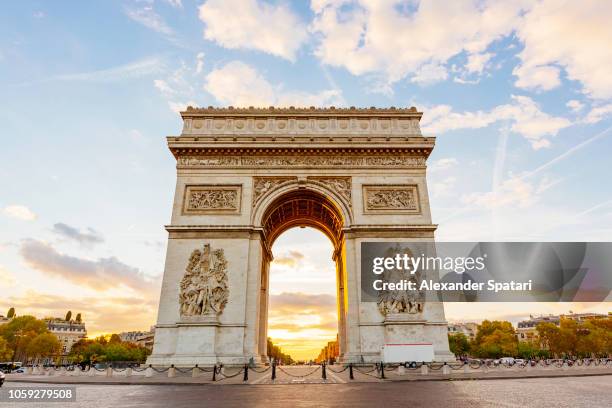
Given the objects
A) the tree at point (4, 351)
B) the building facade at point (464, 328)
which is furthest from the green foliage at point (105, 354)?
the building facade at point (464, 328)

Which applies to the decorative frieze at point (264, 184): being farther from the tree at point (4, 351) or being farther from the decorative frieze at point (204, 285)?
the tree at point (4, 351)

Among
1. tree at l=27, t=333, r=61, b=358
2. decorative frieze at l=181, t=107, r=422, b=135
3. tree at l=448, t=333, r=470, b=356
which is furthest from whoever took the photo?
tree at l=448, t=333, r=470, b=356

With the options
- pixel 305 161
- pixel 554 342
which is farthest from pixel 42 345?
pixel 554 342

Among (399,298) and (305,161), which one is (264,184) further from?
(399,298)

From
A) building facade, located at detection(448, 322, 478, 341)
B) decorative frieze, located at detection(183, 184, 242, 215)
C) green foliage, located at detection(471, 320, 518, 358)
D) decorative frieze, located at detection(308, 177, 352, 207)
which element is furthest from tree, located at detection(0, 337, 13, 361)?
building facade, located at detection(448, 322, 478, 341)

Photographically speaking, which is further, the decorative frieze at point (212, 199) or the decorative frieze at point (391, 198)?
the decorative frieze at point (391, 198)

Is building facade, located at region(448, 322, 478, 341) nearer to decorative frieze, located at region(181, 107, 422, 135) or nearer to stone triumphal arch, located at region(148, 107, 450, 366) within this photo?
stone triumphal arch, located at region(148, 107, 450, 366)
